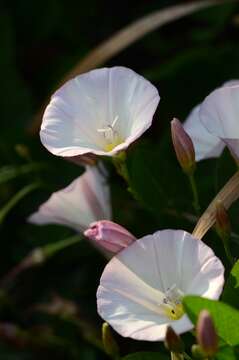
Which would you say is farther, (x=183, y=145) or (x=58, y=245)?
(x=58, y=245)

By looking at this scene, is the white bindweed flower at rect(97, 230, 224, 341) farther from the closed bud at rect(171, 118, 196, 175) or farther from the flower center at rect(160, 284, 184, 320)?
the closed bud at rect(171, 118, 196, 175)

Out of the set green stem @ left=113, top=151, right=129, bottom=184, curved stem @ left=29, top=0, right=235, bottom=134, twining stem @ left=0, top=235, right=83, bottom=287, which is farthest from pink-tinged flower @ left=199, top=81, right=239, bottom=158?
curved stem @ left=29, top=0, right=235, bottom=134

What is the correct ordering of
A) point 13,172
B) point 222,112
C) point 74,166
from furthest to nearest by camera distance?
point 74,166 → point 13,172 → point 222,112

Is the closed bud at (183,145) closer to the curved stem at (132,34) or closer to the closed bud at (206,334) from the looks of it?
the closed bud at (206,334)

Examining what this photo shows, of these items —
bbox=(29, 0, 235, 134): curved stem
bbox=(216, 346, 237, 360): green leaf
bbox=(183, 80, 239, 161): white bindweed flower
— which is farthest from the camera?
bbox=(29, 0, 235, 134): curved stem

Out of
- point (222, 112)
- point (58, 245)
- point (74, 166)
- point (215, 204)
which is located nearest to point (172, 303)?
point (215, 204)

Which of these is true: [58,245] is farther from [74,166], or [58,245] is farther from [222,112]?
[222,112]

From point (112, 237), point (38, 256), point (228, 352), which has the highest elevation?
point (112, 237)
